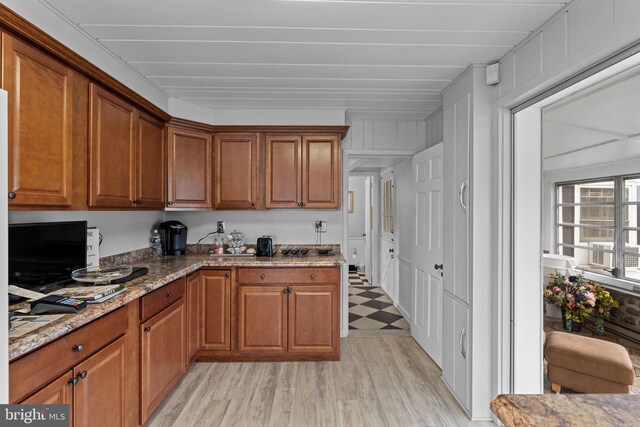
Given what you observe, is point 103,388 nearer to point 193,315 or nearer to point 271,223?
point 193,315

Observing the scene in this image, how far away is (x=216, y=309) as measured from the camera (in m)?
2.92

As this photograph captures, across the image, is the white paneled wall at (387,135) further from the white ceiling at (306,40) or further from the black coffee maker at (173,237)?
the black coffee maker at (173,237)

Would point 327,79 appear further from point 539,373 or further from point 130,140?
point 539,373

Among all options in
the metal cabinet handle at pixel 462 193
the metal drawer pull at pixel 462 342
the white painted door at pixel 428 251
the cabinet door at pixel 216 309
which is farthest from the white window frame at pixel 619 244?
the cabinet door at pixel 216 309

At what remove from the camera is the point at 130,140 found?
2.39 metres

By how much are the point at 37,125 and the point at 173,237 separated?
180 cm

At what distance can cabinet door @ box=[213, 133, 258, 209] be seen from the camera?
10.6 feet

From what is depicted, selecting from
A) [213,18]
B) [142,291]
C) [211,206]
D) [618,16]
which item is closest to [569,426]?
[618,16]

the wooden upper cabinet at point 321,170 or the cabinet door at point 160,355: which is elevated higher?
the wooden upper cabinet at point 321,170

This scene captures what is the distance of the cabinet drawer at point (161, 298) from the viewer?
6.56 feet

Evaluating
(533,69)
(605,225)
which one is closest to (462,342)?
(605,225)

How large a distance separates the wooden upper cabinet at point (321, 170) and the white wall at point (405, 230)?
96cm

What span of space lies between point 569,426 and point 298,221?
3058 millimetres

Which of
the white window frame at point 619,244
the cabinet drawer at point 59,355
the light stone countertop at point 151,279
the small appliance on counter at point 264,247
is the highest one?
the white window frame at point 619,244
